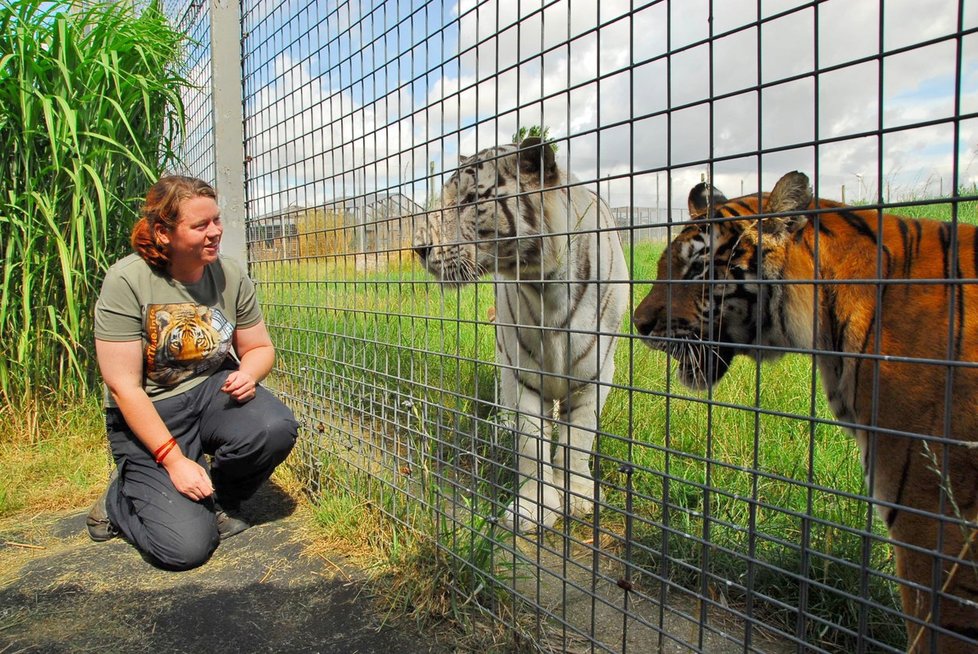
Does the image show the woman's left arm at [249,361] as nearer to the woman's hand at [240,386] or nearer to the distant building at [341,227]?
the woman's hand at [240,386]

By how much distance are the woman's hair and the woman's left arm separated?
50cm

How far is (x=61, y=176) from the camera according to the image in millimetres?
3896

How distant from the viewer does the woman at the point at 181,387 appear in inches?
106

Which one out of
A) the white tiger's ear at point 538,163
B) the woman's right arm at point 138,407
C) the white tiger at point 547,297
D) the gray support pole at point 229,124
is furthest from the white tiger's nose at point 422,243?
the gray support pole at point 229,124

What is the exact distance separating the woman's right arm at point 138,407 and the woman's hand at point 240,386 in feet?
1.04

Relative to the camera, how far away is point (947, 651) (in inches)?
55.4

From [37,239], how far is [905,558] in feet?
14.5

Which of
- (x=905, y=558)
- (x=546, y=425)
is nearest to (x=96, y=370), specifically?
(x=546, y=425)

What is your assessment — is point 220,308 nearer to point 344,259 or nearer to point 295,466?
point 344,259

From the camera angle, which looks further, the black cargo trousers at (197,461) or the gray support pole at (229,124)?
Answer: the gray support pole at (229,124)

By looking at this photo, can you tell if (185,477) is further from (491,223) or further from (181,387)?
(491,223)

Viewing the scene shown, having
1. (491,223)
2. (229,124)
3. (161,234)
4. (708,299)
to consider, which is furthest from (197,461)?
(708,299)

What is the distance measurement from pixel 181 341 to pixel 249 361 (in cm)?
33

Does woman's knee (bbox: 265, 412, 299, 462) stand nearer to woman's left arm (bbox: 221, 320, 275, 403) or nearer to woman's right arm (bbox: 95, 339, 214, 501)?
woman's left arm (bbox: 221, 320, 275, 403)
